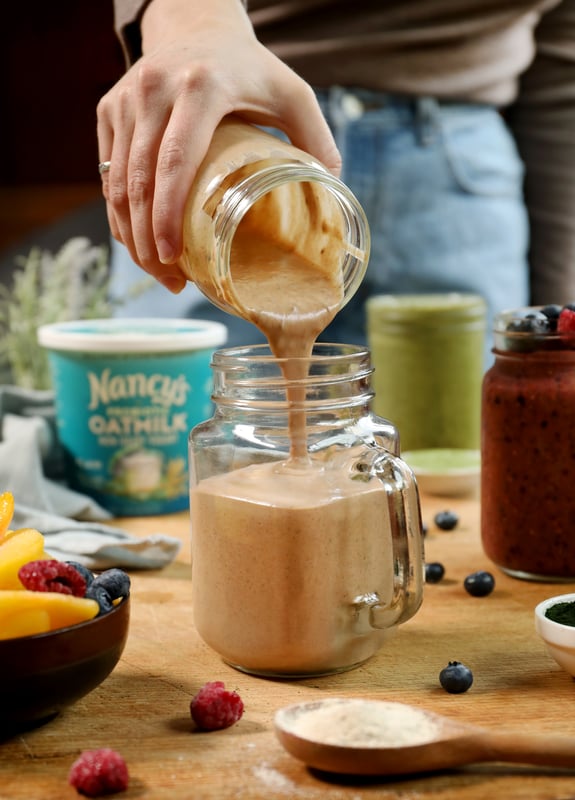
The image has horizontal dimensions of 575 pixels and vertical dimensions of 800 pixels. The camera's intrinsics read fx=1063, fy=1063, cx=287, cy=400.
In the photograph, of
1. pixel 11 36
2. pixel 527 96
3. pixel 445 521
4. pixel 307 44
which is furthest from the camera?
pixel 11 36

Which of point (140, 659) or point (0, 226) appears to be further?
point (0, 226)

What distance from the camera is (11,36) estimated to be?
4180 millimetres

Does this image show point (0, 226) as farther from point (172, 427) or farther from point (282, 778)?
point (282, 778)

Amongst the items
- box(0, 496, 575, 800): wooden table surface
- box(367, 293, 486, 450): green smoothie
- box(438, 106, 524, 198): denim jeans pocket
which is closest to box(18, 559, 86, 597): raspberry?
box(0, 496, 575, 800): wooden table surface

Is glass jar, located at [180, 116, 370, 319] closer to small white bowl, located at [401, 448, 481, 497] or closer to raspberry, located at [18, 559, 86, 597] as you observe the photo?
raspberry, located at [18, 559, 86, 597]

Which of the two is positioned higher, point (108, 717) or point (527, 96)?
point (527, 96)

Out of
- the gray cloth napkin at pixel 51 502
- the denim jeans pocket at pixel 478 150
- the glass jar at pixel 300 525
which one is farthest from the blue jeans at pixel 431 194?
the glass jar at pixel 300 525

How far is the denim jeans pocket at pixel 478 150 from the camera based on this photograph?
2.10 m

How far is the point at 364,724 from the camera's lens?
2.74 ft

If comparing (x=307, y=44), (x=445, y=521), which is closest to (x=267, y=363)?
(x=445, y=521)

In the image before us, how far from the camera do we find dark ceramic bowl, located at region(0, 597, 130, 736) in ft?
2.75

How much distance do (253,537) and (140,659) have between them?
0.19 m

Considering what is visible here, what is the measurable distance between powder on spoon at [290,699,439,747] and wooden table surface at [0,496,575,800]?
0.03m

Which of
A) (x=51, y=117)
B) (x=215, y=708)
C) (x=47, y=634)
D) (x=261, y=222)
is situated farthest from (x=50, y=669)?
(x=51, y=117)
